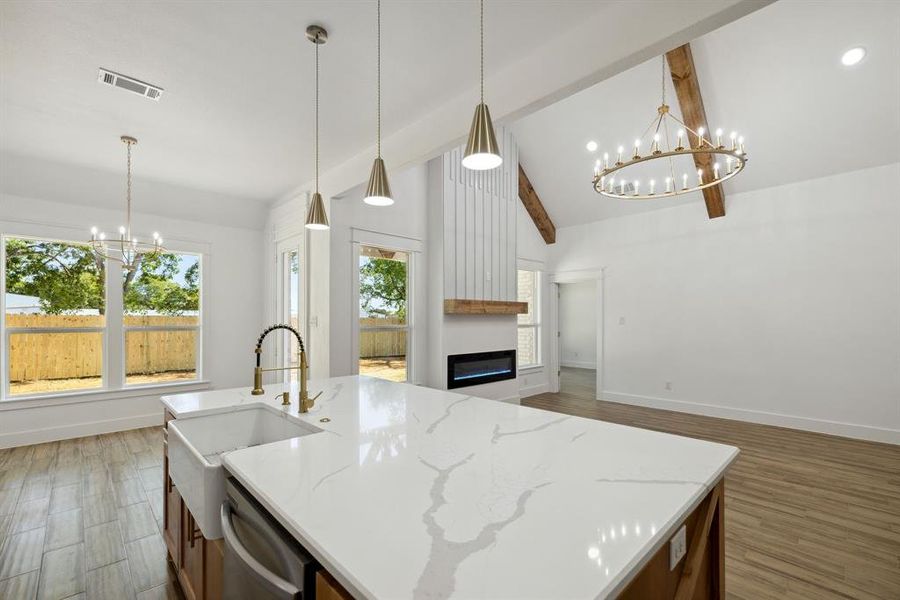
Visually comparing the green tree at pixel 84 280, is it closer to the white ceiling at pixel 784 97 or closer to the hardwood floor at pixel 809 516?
the white ceiling at pixel 784 97

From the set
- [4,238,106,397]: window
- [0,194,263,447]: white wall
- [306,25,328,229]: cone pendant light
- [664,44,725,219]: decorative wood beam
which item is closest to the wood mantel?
[306,25,328,229]: cone pendant light

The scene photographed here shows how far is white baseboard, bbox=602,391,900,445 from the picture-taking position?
14.2 feet

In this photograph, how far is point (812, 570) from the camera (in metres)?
2.13

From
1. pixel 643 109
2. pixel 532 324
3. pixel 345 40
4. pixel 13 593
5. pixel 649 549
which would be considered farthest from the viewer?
pixel 532 324

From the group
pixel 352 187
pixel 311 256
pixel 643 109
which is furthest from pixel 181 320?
pixel 643 109

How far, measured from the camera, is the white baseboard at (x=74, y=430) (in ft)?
13.1

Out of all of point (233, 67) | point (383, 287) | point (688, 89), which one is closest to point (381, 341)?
point (383, 287)

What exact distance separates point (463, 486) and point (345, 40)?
2.36m

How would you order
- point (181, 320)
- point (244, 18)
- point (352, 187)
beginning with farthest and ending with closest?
point (181, 320)
point (352, 187)
point (244, 18)

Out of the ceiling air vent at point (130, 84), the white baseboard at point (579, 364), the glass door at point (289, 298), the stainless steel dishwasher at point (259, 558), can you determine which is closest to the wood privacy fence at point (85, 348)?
the glass door at point (289, 298)

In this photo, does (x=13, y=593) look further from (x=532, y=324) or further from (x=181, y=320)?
(x=532, y=324)

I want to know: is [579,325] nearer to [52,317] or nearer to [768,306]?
[768,306]

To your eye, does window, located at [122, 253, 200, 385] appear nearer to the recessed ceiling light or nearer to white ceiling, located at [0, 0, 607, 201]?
white ceiling, located at [0, 0, 607, 201]

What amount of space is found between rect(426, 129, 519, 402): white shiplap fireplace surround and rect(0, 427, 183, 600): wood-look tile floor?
295cm
